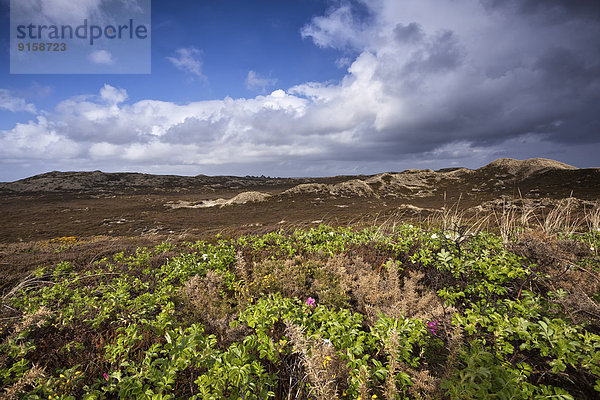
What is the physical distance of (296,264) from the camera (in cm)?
493

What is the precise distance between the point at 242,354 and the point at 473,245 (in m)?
5.06

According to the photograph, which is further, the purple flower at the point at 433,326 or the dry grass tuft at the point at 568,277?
the purple flower at the point at 433,326

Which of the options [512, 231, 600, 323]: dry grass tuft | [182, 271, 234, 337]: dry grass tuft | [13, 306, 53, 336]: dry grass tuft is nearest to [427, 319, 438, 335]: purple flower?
[512, 231, 600, 323]: dry grass tuft

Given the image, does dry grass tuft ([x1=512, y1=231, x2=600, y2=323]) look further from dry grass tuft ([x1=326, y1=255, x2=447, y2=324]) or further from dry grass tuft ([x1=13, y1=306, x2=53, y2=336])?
dry grass tuft ([x1=13, y1=306, x2=53, y2=336])

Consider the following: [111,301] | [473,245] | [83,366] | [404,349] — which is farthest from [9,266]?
[473,245]

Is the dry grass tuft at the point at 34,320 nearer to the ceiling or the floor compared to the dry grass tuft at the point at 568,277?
nearer to the floor

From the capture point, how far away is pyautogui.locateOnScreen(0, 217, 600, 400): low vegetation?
6.33ft

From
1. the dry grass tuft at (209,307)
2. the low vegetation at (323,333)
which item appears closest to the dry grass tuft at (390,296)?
the low vegetation at (323,333)

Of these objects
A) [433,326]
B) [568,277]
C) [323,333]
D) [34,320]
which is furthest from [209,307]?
[568,277]

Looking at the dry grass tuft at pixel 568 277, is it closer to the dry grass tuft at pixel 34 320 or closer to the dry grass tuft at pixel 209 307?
the dry grass tuft at pixel 209 307

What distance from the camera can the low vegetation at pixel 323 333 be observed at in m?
1.93

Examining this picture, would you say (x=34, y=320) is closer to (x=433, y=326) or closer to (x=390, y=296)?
(x=390, y=296)

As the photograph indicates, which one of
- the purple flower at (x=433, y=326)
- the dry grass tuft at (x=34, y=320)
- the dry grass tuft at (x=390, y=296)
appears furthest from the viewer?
the dry grass tuft at (x=390, y=296)

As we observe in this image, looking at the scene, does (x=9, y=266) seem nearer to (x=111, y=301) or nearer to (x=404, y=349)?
(x=111, y=301)
